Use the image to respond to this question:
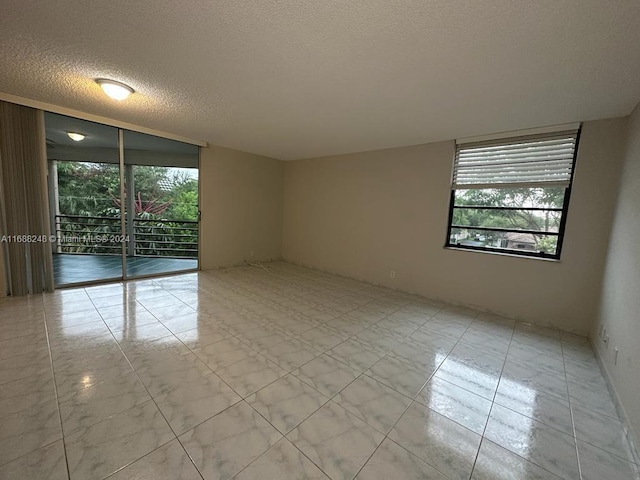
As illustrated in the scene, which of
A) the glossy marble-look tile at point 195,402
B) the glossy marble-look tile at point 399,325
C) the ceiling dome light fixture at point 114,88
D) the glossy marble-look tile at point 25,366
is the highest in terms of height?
the ceiling dome light fixture at point 114,88

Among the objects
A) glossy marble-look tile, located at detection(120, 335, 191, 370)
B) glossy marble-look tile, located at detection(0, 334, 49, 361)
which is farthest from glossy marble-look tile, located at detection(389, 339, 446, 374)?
glossy marble-look tile, located at detection(0, 334, 49, 361)

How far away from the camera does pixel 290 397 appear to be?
166 centimetres

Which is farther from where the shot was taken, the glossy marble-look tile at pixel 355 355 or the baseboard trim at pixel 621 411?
the glossy marble-look tile at pixel 355 355

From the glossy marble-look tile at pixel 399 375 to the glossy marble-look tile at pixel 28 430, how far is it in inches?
75.0

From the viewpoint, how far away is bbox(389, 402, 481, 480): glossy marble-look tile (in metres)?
1.26

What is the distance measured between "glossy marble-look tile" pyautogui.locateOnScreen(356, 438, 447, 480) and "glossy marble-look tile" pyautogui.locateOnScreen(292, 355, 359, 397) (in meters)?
0.49

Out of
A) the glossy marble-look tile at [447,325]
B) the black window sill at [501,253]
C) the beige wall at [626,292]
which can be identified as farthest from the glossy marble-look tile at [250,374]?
the black window sill at [501,253]

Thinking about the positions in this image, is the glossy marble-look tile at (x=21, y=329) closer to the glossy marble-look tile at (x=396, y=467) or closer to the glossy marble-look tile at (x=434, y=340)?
the glossy marble-look tile at (x=396, y=467)

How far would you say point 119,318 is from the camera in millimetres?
2670

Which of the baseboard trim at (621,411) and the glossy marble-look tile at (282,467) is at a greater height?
the baseboard trim at (621,411)

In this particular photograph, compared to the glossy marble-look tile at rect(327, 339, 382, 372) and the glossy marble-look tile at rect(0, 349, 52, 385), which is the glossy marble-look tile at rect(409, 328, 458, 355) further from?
the glossy marble-look tile at rect(0, 349, 52, 385)

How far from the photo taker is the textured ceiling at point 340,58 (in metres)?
1.41

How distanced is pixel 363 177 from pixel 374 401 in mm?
3650

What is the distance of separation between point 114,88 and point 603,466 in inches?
175
